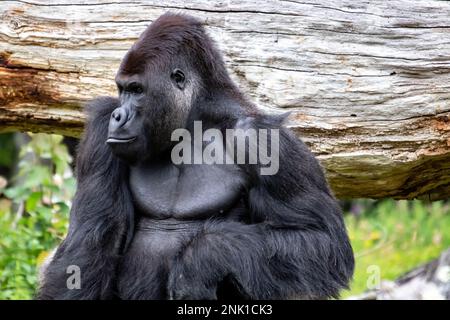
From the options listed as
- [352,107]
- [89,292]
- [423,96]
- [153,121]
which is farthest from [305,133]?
[89,292]

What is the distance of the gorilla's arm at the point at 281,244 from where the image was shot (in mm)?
4223

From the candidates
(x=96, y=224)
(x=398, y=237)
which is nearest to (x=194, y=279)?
(x=96, y=224)

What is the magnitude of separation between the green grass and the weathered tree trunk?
258 cm

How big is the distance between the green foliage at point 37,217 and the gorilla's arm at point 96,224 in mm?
1418

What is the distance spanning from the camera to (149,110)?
4.34m

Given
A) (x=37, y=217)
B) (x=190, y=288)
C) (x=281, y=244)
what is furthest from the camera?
(x=37, y=217)

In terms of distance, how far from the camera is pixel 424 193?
18.0 ft

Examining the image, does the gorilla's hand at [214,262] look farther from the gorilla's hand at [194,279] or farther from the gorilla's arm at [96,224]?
the gorilla's arm at [96,224]

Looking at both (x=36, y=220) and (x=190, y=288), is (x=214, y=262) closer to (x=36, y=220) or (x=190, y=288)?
(x=190, y=288)

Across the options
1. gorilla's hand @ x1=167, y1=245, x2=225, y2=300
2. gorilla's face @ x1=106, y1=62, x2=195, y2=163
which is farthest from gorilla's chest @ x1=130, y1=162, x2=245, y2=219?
gorilla's hand @ x1=167, y1=245, x2=225, y2=300

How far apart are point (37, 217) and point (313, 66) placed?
7.12 ft

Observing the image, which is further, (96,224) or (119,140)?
(96,224)

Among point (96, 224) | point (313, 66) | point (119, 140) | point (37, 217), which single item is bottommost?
point (96, 224)

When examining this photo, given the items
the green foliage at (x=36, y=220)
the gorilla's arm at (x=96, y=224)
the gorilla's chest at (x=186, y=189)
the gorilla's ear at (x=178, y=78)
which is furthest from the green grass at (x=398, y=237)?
the gorilla's ear at (x=178, y=78)
